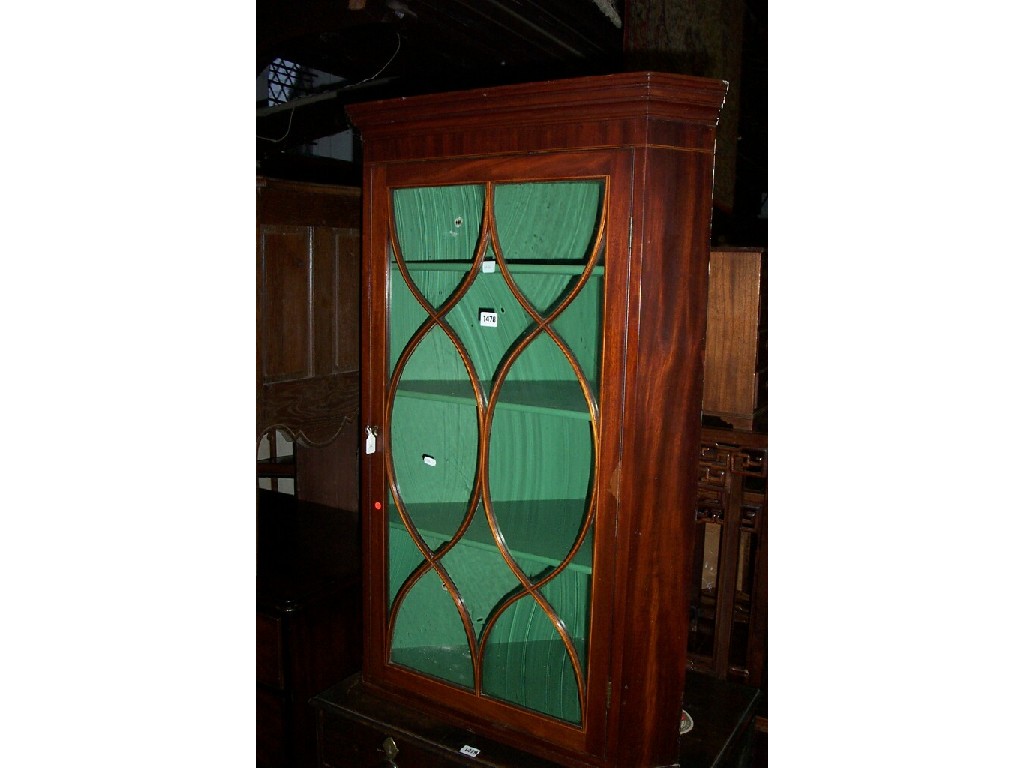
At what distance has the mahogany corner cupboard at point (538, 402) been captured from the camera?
108 centimetres

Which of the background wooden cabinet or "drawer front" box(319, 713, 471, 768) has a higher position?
the background wooden cabinet

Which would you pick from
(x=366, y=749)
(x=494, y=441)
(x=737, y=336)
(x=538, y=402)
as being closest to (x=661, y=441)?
(x=538, y=402)

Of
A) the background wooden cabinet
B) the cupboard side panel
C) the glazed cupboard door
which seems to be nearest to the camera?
the cupboard side panel

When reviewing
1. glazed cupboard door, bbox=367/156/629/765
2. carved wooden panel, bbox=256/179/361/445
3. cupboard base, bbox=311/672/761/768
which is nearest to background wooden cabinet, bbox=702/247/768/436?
glazed cupboard door, bbox=367/156/629/765

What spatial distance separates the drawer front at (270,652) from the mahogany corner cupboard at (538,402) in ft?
1.36

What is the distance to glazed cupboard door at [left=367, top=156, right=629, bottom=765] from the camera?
1.21 metres

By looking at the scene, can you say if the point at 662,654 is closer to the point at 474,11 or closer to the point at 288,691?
the point at 288,691

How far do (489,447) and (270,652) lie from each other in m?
0.87

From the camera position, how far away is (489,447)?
1287 mm

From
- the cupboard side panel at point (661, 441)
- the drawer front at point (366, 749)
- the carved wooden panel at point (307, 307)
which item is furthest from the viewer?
the carved wooden panel at point (307, 307)

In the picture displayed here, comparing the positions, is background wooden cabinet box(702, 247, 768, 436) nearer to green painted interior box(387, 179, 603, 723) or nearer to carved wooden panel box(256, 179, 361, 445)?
green painted interior box(387, 179, 603, 723)

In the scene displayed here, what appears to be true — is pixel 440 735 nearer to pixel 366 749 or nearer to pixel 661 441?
pixel 366 749

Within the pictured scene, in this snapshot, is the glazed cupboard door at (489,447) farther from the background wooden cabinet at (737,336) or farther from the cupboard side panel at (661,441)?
the background wooden cabinet at (737,336)

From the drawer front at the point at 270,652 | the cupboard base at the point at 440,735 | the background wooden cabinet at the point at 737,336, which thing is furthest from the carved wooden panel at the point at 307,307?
the background wooden cabinet at the point at 737,336
